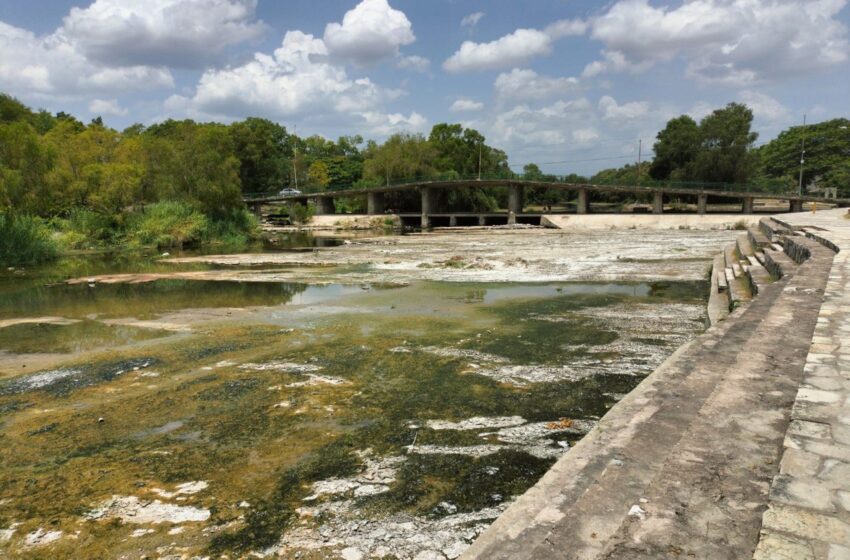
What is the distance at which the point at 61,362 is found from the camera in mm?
10016

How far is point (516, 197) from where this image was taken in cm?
5953

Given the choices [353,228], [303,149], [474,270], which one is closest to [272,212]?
[353,228]

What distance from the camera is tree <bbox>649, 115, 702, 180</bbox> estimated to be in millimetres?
63625

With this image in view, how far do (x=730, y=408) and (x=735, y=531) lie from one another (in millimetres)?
1956

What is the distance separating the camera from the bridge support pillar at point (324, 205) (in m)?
68.8

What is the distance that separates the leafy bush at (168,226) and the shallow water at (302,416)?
23997 mm

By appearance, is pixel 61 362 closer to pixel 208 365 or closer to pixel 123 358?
pixel 123 358

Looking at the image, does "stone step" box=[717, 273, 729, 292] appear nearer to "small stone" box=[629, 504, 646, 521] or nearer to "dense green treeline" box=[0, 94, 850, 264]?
"small stone" box=[629, 504, 646, 521]

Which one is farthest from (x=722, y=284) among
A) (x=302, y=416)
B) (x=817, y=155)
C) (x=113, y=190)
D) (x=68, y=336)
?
(x=817, y=155)

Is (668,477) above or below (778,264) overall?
below

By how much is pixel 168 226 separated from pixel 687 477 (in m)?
39.9

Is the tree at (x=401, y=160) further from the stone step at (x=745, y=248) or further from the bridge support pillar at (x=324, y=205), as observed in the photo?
the stone step at (x=745, y=248)

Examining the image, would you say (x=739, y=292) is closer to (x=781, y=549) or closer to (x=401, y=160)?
(x=781, y=549)

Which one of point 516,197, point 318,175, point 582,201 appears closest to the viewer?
point 582,201
